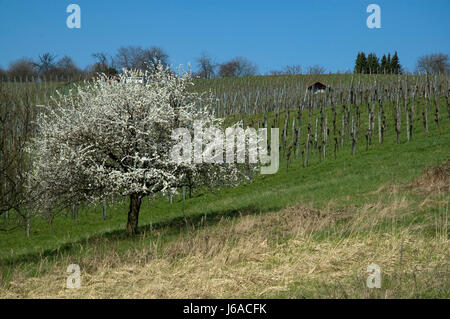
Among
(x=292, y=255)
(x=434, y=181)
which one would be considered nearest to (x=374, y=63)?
(x=434, y=181)

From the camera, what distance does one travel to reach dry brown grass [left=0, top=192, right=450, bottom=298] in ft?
30.5

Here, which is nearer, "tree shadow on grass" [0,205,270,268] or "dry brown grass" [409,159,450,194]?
"dry brown grass" [409,159,450,194]

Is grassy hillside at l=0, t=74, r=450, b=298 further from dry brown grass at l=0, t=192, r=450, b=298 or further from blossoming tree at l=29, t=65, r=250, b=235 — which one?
blossoming tree at l=29, t=65, r=250, b=235

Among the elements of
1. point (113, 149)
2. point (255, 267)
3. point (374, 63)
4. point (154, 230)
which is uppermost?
point (374, 63)

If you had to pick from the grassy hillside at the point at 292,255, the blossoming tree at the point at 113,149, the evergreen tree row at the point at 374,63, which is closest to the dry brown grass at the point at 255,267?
the grassy hillside at the point at 292,255

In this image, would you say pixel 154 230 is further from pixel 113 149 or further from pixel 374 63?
pixel 374 63

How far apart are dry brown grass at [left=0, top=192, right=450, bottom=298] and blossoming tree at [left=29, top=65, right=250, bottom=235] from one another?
6.68m

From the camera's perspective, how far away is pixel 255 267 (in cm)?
1077

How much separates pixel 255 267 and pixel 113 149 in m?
11.2

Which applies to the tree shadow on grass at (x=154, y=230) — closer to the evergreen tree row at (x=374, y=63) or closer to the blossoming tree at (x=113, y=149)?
the blossoming tree at (x=113, y=149)

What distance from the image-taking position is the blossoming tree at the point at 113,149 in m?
19.6

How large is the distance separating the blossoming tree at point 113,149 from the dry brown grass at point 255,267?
6683mm

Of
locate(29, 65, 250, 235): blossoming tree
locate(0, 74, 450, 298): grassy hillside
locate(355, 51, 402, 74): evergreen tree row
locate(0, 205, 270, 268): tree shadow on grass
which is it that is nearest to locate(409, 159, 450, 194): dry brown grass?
locate(0, 74, 450, 298): grassy hillside
